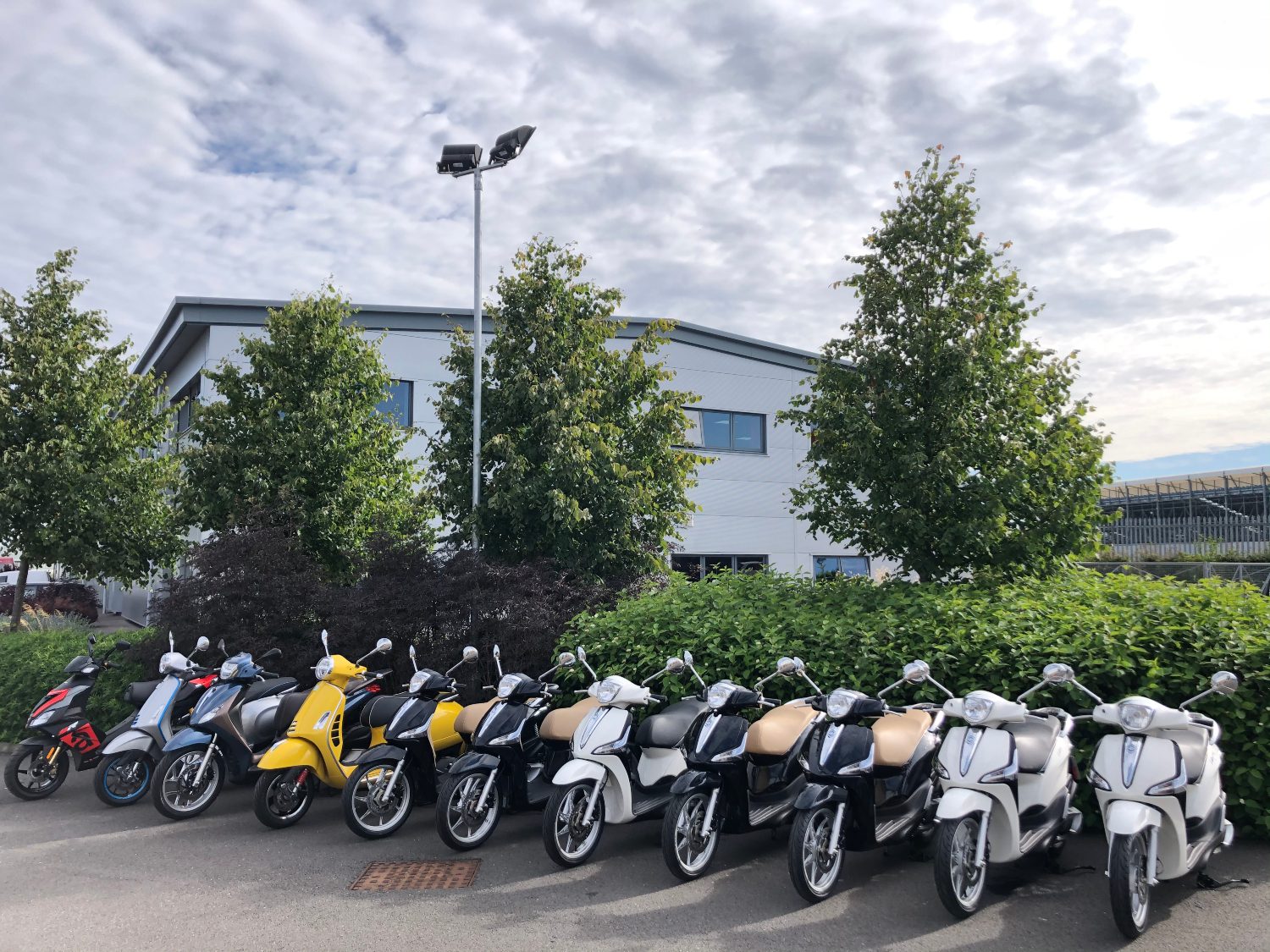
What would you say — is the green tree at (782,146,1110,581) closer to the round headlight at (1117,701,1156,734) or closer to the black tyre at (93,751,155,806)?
the round headlight at (1117,701,1156,734)

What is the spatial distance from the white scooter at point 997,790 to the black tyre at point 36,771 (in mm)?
7238

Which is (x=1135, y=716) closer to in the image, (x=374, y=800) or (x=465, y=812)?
(x=465, y=812)

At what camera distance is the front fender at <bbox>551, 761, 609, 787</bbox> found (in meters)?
5.74

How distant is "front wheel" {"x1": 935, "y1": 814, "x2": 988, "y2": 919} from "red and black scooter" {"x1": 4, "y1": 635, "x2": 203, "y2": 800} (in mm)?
6481

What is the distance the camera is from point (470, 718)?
6.97 meters

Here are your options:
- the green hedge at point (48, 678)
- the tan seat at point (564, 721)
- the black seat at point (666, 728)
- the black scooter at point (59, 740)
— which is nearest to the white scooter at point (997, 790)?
the black seat at point (666, 728)

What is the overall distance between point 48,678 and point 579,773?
746 centimetres

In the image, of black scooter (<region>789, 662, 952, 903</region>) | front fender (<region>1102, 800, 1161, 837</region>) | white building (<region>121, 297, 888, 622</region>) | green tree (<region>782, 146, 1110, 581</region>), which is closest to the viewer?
front fender (<region>1102, 800, 1161, 837</region>)

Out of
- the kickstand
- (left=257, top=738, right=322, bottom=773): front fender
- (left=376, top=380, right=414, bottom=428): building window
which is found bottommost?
the kickstand

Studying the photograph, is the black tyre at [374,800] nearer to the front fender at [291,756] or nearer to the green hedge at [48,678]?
the front fender at [291,756]

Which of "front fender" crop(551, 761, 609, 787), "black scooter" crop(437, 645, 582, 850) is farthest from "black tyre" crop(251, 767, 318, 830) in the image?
"front fender" crop(551, 761, 609, 787)

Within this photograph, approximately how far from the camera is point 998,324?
31.6ft

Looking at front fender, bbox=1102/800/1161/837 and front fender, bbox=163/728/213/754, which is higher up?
front fender, bbox=1102/800/1161/837

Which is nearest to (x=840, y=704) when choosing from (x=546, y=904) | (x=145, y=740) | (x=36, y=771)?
(x=546, y=904)
